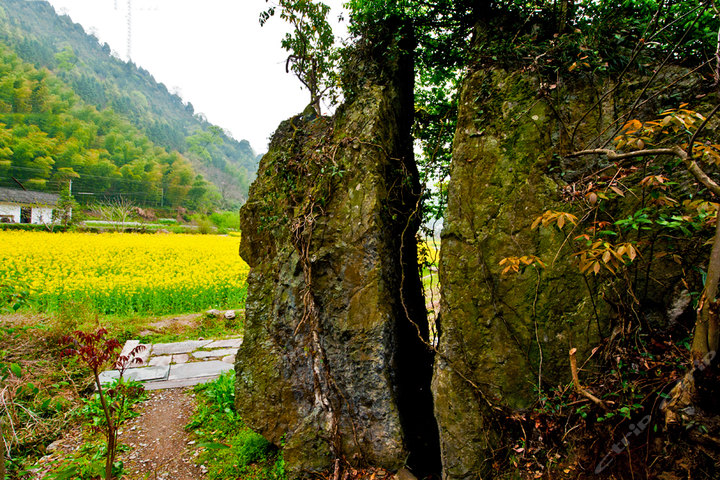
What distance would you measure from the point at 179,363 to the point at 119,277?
5227mm

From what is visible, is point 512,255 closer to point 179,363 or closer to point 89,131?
point 179,363

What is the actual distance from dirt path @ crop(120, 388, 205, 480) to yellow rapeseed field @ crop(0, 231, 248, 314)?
372cm

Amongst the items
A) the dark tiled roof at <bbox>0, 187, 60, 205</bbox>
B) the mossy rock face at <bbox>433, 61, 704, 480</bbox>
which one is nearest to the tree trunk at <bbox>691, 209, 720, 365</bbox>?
the mossy rock face at <bbox>433, 61, 704, 480</bbox>

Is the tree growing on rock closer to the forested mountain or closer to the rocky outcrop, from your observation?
the rocky outcrop

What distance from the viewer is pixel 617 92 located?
96.5 inches

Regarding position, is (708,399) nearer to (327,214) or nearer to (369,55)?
(327,214)

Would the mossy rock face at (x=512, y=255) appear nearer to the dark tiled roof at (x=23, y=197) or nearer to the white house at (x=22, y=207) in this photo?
the white house at (x=22, y=207)

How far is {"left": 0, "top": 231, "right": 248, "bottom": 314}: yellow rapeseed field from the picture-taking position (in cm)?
805

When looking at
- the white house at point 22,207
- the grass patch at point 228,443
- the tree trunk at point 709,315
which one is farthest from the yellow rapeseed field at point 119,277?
the white house at point 22,207

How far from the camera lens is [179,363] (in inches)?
236

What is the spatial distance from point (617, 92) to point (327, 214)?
8.68 ft

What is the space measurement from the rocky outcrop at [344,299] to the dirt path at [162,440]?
0.95m

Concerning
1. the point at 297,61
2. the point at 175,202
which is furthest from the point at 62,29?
the point at 297,61

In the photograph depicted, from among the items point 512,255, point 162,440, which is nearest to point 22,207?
point 162,440
